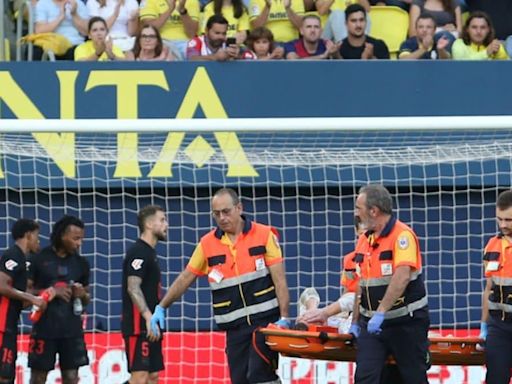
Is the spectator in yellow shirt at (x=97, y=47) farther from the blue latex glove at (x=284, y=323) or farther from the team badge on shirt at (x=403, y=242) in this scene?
the team badge on shirt at (x=403, y=242)

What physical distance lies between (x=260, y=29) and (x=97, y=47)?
1546mm

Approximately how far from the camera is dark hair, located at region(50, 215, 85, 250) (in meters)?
11.2

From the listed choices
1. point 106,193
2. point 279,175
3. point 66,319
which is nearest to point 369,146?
point 279,175

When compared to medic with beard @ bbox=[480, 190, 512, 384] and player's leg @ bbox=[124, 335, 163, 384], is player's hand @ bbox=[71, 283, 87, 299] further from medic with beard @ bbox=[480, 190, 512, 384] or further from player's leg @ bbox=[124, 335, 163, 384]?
medic with beard @ bbox=[480, 190, 512, 384]

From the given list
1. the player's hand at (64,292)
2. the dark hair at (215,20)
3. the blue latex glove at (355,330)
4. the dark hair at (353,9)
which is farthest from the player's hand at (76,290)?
the dark hair at (353,9)

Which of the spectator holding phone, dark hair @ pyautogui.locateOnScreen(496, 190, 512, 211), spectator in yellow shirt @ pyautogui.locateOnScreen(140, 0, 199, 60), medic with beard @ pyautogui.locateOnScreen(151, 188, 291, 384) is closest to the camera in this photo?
dark hair @ pyautogui.locateOnScreen(496, 190, 512, 211)

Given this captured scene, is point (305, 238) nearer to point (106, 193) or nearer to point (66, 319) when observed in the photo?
point (106, 193)

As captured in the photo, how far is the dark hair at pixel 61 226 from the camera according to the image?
36.8ft

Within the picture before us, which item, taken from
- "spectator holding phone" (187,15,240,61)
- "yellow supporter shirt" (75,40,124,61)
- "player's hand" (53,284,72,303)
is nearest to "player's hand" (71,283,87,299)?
"player's hand" (53,284,72,303)

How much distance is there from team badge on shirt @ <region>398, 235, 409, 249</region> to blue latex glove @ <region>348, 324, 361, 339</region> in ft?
2.09

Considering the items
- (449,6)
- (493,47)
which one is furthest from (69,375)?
(449,6)

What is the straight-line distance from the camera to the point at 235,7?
14102mm

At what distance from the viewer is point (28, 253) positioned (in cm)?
1126

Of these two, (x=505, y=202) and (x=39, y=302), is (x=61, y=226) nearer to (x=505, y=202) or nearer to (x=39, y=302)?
(x=39, y=302)
